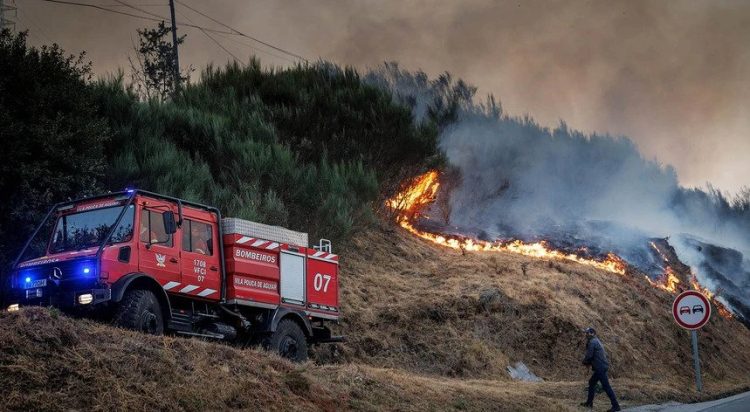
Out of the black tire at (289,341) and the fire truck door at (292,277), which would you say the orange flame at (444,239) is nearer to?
the fire truck door at (292,277)

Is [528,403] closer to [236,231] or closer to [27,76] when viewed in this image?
[236,231]

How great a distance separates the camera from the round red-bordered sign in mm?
19828

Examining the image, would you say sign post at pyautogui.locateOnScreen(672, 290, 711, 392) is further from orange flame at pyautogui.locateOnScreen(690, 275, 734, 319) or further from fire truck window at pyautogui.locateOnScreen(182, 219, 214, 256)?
orange flame at pyautogui.locateOnScreen(690, 275, 734, 319)

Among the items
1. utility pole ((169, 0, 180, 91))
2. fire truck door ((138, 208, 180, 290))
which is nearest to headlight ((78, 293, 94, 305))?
fire truck door ((138, 208, 180, 290))

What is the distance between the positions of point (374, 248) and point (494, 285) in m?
6.18

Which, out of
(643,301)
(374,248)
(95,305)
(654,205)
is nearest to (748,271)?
(654,205)

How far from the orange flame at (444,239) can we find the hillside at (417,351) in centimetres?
175

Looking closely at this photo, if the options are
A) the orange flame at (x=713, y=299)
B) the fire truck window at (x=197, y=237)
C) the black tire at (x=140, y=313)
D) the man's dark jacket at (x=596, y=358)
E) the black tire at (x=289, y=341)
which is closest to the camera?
the black tire at (x=140, y=313)

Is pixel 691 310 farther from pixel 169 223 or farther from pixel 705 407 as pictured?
pixel 169 223

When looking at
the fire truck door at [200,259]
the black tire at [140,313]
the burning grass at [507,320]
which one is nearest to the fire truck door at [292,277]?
the fire truck door at [200,259]

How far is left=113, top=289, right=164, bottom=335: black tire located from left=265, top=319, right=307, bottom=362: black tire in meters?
2.75

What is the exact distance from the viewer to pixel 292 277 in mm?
16828

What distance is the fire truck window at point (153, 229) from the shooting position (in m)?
13.9

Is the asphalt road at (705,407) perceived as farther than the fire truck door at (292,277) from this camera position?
Yes
